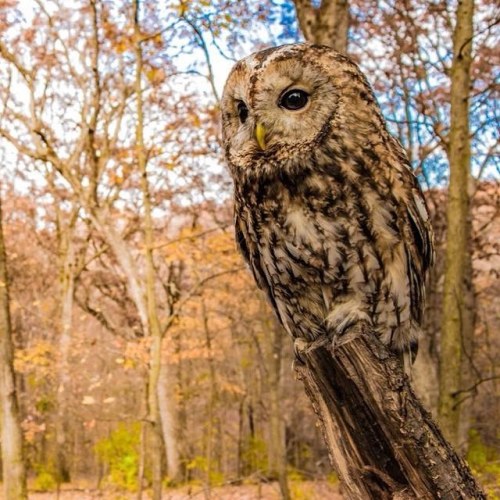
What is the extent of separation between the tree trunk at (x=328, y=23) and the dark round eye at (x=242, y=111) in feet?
7.63

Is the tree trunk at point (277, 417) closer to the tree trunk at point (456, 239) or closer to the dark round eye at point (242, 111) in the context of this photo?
the tree trunk at point (456, 239)

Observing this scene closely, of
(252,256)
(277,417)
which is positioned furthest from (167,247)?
(252,256)

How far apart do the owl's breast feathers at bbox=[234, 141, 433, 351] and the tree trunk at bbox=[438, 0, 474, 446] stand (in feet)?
6.39

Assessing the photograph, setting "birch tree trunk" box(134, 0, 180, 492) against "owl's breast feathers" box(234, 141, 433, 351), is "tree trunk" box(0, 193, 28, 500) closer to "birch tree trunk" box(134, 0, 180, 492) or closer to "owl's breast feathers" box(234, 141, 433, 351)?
"birch tree trunk" box(134, 0, 180, 492)

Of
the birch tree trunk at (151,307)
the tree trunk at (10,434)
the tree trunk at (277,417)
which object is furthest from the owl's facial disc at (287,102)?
the tree trunk at (277,417)

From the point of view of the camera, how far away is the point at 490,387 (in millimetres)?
19234

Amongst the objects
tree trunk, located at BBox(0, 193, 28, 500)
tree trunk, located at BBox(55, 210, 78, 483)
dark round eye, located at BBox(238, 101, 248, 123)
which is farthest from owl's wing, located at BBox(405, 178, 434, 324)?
tree trunk, located at BBox(55, 210, 78, 483)

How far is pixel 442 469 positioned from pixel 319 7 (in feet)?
13.0

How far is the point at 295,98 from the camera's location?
86.4 inches

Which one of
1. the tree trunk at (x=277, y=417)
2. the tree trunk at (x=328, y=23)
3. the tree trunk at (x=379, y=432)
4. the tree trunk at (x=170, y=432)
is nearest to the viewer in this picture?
the tree trunk at (x=379, y=432)

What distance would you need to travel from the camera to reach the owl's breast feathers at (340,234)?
7.18 ft

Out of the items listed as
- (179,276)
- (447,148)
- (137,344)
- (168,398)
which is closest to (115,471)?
(168,398)

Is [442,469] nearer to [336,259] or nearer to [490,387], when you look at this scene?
[336,259]

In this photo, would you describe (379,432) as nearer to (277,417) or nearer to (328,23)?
(328,23)
